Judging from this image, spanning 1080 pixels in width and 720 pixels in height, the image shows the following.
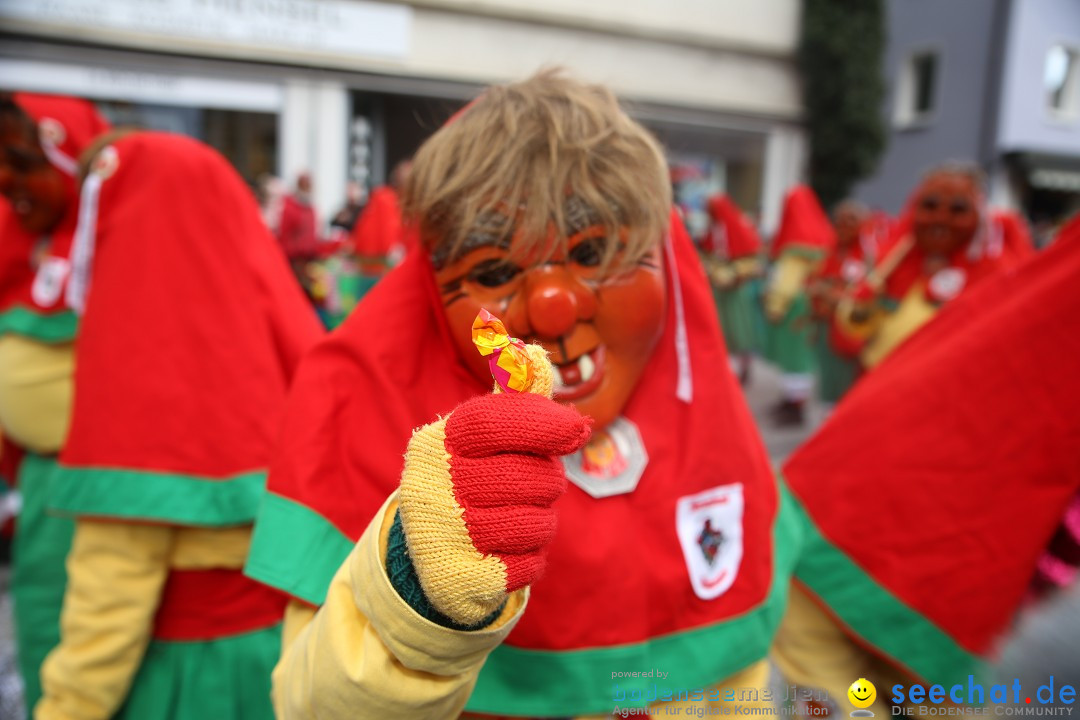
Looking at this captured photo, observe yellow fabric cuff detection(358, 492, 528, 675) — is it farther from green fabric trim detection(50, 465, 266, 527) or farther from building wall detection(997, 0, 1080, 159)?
building wall detection(997, 0, 1080, 159)

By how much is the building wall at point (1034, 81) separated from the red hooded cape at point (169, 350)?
14.9 m

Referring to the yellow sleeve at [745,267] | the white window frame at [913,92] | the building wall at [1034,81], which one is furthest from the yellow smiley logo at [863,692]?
the white window frame at [913,92]

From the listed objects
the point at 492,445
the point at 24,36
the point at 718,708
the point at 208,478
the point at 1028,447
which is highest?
the point at 24,36

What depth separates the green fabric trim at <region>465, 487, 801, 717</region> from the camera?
112 centimetres

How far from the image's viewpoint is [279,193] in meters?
7.46

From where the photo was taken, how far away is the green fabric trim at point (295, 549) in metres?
1.07

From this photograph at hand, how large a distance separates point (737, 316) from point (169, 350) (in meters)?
7.46

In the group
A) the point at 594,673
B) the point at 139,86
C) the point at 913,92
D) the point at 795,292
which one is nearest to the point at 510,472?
the point at 594,673

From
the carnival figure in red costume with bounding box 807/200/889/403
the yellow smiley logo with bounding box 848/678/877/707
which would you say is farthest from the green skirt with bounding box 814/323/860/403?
the yellow smiley logo with bounding box 848/678/877/707

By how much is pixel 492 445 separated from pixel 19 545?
5.52 ft

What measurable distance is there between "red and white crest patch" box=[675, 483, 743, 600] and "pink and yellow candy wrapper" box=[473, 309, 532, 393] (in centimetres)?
52

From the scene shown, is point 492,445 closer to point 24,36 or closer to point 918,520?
point 918,520

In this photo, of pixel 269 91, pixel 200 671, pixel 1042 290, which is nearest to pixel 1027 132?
pixel 269 91

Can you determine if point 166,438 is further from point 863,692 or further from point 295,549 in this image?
point 863,692
